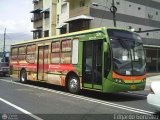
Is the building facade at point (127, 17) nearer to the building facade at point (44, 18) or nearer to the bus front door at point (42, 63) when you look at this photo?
the building facade at point (44, 18)

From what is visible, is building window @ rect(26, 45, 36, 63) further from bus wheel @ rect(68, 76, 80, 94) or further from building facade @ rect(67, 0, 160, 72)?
building facade @ rect(67, 0, 160, 72)

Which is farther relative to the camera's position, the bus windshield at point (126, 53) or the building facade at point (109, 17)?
the building facade at point (109, 17)

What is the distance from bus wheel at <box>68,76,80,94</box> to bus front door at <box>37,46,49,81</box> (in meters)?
3.15

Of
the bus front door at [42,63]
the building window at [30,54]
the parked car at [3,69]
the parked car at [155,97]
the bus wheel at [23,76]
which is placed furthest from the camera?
the parked car at [3,69]

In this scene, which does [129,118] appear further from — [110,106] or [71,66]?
[71,66]

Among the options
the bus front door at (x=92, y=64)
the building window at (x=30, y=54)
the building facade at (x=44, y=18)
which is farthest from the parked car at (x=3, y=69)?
the building facade at (x=44, y=18)

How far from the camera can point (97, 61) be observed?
51.5 ft

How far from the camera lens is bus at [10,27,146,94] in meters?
15.0

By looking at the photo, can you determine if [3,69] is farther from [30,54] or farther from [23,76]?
[30,54]

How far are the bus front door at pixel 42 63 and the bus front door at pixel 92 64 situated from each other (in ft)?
15.6

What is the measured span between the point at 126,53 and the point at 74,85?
353 cm

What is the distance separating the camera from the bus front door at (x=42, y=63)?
21.0 meters

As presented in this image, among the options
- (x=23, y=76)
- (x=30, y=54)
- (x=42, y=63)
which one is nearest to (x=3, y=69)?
(x=23, y=76)

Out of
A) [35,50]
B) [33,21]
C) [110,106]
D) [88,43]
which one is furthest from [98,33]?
[33,21]
